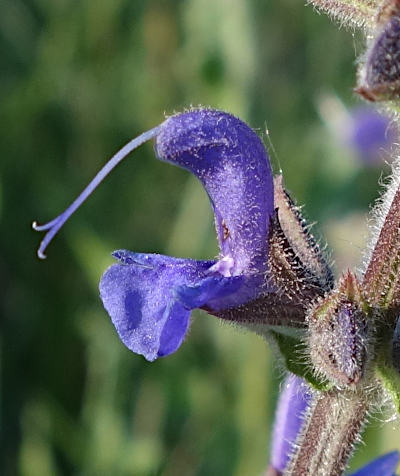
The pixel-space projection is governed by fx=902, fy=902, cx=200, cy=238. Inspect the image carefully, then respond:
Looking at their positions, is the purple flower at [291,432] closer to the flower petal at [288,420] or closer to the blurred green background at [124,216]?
the flower petal at [288,420]

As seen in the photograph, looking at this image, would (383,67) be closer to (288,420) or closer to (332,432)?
(332,432)

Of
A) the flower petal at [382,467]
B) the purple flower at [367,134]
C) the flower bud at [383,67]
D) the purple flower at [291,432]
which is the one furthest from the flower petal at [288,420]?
the purple flower at [367,134]

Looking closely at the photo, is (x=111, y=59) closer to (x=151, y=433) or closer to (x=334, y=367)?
(x=151, y=433)

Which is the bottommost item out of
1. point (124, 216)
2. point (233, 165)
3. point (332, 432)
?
point (124, 216)

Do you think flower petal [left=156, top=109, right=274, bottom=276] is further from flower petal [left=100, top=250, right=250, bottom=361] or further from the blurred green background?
the blurred green background

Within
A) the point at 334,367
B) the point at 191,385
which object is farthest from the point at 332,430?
the point at 191,385

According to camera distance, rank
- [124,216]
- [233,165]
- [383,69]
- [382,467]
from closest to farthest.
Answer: [383,69] < [233,165] < [382,467] < [124,216]

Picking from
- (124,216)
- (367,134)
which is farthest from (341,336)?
(367,134)

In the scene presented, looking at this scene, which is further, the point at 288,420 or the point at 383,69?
the point at 288,420
